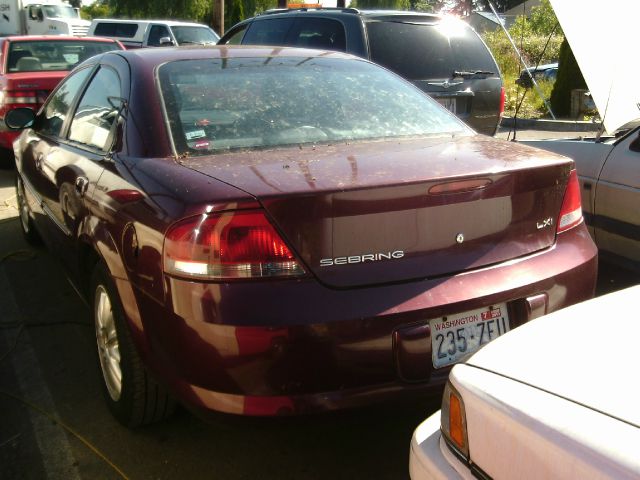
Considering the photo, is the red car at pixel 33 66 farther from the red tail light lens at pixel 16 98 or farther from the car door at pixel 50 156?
the car door at pixel 50 156

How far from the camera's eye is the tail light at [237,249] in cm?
252

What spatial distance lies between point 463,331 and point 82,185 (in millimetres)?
1926

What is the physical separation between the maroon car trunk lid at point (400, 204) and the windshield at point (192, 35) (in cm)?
1663

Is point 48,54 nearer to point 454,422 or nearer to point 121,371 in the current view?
point 121,371

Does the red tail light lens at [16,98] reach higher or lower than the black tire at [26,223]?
higher

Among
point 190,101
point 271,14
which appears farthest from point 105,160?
point 271,14

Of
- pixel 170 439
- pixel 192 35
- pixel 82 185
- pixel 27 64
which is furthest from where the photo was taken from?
pixel 192 35

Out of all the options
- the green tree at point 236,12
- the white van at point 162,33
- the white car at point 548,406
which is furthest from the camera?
the green tree at point 236,12

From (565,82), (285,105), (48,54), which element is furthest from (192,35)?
(285,105)

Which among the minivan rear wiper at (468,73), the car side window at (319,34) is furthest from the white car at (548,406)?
the car side window at (319,34)

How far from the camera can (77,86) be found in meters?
4.41

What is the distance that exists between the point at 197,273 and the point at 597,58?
4.96 m

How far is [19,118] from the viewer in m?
4.97

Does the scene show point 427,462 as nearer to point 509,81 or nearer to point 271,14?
point 271,14
